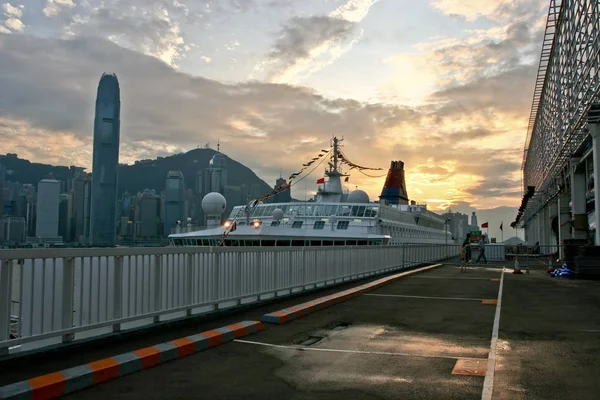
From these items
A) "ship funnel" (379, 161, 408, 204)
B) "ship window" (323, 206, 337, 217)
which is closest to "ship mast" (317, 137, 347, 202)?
"ship window" (323, 206, 337, 217)

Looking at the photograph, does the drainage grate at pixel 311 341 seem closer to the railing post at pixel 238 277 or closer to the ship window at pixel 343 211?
the railing post at pixel 238 277

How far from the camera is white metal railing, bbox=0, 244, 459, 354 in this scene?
623cm

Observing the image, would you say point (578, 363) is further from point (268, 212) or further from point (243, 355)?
point (268, 212)

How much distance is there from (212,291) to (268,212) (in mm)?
45201

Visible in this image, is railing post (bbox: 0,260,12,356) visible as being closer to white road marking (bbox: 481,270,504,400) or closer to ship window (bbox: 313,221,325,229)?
white road marking (bbox: 481,270,504,400)

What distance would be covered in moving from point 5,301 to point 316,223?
1751 inches

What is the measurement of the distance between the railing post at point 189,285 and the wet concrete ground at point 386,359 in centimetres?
55

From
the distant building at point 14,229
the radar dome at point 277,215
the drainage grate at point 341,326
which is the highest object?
the radar dome at point 277,215

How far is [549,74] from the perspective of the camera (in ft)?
157

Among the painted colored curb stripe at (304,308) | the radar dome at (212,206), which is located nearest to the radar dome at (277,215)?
the radar dome at (212,206)

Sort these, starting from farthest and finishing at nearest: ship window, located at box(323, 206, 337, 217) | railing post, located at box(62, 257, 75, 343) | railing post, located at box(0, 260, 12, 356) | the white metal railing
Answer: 1. ship window, located at box(323, 206, 337, 217)
2. railing post, located at box(62, 257, 75, 343)
3. the white metal railing
4. railing post, located at box(0, 260, 12, 356)

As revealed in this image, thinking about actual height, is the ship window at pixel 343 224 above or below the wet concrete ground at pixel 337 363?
above

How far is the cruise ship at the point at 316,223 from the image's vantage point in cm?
4591

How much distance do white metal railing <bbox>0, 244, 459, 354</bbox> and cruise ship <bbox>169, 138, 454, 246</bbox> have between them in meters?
26.8
